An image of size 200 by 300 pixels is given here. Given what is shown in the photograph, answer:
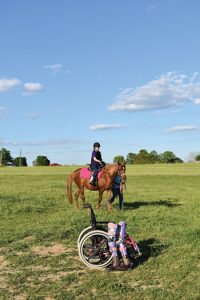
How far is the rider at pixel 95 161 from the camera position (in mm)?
17984

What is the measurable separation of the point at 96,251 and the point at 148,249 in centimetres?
190

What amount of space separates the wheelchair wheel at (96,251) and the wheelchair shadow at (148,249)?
66 cm

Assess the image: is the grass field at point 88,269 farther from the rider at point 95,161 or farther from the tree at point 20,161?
the tree at point 20,161

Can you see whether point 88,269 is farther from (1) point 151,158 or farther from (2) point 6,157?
(2) point 6,157

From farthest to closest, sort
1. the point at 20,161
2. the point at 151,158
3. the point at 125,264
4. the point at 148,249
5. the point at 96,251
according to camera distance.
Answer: the point at 20,161 → the point at 151,158 → the point at 148,249 → the point at 96,251 → the point at 125,264

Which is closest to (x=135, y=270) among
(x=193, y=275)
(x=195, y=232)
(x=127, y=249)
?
(x=127, y=249)

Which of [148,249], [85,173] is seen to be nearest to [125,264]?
[148,249]

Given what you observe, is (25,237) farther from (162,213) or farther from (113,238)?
(162,213)

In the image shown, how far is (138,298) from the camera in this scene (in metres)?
7.40

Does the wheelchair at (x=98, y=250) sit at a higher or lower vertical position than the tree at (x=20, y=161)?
lower

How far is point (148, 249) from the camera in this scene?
10641mm

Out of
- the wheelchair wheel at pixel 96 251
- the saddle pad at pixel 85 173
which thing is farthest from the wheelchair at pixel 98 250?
the saddle pad at pixel 85 173

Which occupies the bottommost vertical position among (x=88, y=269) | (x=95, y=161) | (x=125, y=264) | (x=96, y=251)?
(x=88, y=269)

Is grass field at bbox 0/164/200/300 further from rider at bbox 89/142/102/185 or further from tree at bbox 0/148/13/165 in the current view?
tree at bbox 0/148/13/165
